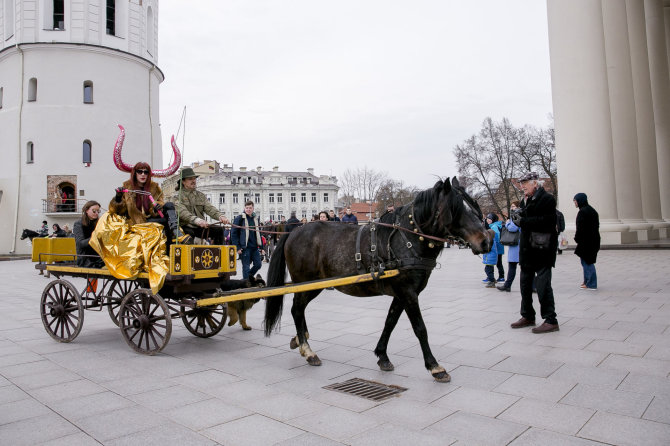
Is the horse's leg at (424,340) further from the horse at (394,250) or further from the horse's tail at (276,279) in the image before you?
the horse's tail at (276,279)

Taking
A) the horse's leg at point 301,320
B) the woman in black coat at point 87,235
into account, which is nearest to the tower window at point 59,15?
the woman in black coat at point 87,235

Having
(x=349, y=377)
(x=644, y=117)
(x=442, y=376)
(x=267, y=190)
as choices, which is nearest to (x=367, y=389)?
(x=349, y=377)

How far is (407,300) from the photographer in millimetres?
4773

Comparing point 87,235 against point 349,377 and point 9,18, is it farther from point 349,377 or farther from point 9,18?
point 9,18

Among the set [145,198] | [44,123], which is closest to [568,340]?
[145,198]

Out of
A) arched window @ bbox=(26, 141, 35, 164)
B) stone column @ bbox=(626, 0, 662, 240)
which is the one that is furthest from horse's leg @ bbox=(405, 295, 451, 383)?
arched window @ bbox=(26, 141, 35, 164)

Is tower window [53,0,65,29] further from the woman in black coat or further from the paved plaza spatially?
the woman in black coat

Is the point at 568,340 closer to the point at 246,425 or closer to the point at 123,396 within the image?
the point at 246,425

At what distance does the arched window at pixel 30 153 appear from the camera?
32625mm

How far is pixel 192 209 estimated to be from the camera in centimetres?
680

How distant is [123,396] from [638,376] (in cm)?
461

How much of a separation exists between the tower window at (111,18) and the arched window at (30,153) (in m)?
9.43

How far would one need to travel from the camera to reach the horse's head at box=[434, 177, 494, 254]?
465 cm

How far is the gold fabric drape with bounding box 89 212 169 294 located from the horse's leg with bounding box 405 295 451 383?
9.47ft
